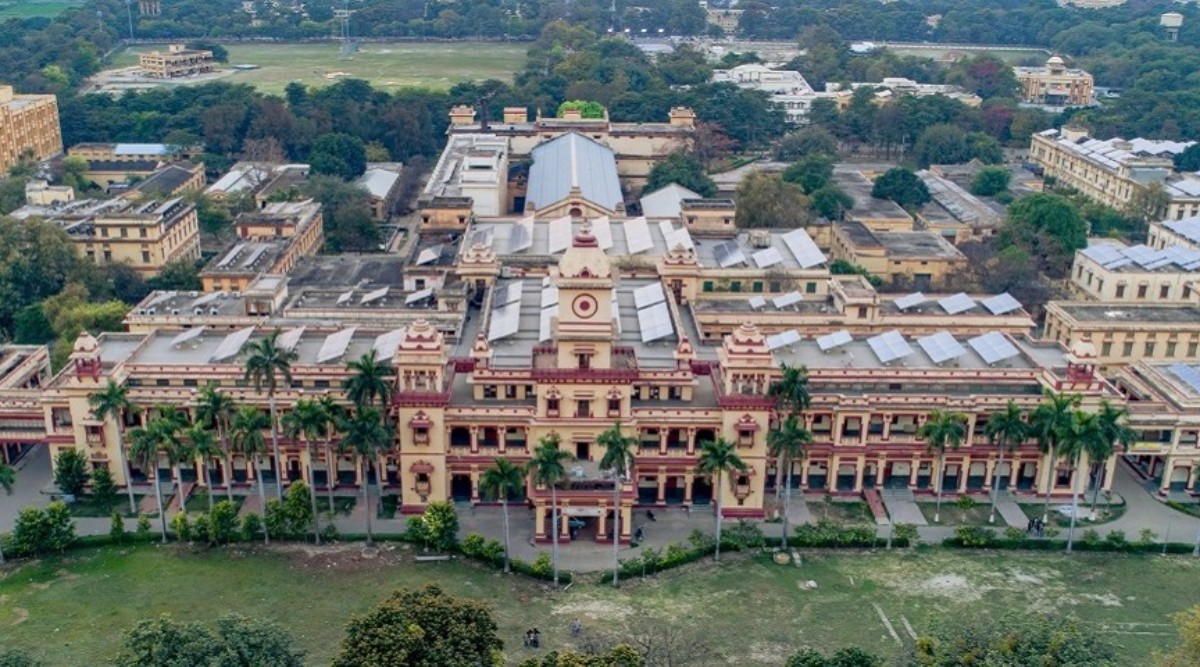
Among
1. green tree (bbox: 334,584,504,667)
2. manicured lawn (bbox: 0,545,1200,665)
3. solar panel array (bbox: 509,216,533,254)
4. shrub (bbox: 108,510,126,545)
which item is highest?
solar panel array (bbox: 509,216,533,254)

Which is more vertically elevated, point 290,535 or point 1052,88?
point 1052,88

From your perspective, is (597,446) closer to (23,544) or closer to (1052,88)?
(23,544)

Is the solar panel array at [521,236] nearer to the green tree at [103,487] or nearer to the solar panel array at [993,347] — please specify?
the solar panel array at [993,347]

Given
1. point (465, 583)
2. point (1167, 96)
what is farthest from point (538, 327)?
point (1167, 96)

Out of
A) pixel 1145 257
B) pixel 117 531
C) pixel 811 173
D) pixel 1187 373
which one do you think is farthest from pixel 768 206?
pixel 117 531

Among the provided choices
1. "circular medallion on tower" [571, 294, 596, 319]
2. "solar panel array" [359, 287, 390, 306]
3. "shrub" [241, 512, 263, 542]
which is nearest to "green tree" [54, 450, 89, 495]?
"shrub" [241, 512, 263, 542]

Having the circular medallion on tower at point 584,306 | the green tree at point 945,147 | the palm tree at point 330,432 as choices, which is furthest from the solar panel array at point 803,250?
the green tree at point 945,147

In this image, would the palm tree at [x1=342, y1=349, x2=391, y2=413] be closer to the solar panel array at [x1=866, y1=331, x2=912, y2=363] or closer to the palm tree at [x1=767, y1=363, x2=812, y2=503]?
the palm tree at [x1=767, y1=363, x2=812, y2=503]
